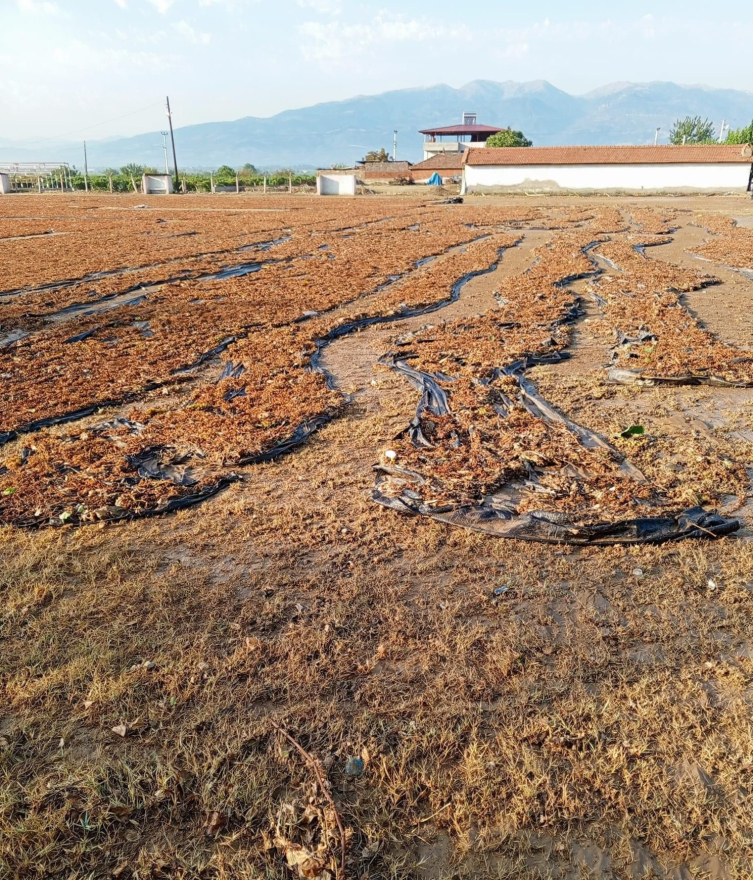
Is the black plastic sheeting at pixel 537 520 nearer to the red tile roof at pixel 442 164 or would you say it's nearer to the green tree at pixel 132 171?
the red tile roof at pixel 442 164

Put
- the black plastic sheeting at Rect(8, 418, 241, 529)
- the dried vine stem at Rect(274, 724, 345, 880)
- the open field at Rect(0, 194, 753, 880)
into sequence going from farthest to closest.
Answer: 1. the black plastic sheeting at Rect(8, 418, 241, 529)
2. the open field at Rect(0, 194, 753, 880)
3. the dried vine stem at Rect(274, 724, 345, 880)

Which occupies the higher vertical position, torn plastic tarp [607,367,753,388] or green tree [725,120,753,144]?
green tree [725,120,753,144]

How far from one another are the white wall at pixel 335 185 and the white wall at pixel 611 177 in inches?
411

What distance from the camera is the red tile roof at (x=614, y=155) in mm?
46281

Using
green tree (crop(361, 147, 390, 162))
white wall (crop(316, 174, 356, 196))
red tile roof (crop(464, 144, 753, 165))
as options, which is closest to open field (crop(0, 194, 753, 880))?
red tile roof (crop(464, 144, 753, 165))

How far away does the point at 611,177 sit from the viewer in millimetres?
47781

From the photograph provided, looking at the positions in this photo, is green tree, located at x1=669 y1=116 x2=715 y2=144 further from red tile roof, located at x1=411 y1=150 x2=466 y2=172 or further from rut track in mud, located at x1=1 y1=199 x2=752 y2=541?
rut track in mud, located at x1=1 y1=199 x2=752 y2=541

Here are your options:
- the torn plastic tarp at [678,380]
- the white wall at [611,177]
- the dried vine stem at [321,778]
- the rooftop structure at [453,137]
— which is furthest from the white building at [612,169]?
the dried vine stem at [321,778]

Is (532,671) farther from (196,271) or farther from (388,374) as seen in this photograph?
(196,271)

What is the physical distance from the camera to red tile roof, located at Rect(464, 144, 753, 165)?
46.3 m

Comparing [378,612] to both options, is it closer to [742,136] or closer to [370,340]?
[370,340]

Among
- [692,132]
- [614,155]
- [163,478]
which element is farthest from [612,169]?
[692,132]

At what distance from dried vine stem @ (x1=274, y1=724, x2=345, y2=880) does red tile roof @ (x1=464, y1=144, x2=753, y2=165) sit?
5390 cm

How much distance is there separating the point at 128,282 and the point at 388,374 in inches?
341
